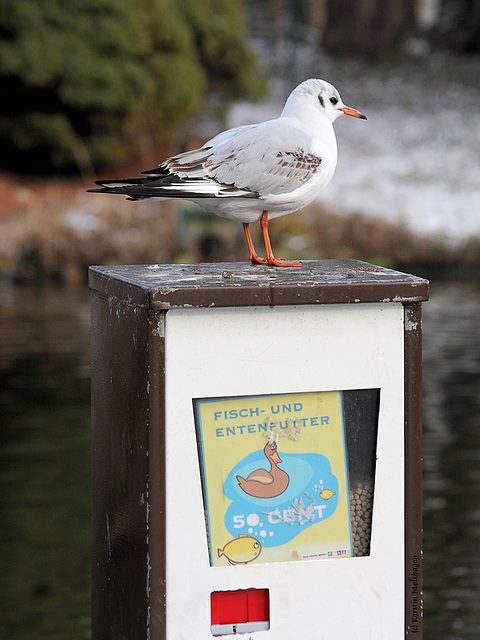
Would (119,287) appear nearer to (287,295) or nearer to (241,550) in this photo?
(287,295)

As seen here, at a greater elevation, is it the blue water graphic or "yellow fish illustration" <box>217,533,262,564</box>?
the blue water graphic

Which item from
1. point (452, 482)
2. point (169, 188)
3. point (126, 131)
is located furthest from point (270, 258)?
point (126, 131)

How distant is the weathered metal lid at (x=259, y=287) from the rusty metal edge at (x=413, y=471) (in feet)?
0.28

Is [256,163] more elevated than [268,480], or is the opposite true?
[256,163]

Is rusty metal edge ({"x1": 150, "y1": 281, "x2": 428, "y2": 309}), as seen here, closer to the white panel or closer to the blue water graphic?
the white panel

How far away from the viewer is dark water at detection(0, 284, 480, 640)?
511cm

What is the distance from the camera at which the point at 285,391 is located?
8.87 feet

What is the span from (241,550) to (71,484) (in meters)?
3.99

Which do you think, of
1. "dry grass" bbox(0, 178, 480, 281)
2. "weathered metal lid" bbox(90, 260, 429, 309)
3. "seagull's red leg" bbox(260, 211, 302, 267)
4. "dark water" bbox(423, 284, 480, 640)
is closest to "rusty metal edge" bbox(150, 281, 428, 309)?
"weathered metal lid" bbox(90, 260, 429, 309)

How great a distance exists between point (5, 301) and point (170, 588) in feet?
36.9

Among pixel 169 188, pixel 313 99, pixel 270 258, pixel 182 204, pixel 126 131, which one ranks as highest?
pixel 126 131

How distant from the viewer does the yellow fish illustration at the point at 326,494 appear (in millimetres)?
2781

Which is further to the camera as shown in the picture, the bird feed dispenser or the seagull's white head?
the seagull's white head

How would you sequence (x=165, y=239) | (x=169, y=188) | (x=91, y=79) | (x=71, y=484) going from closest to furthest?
(x=169, y=188), (x=71, y=484), (x=165, y=239), (x=91, y=79)
